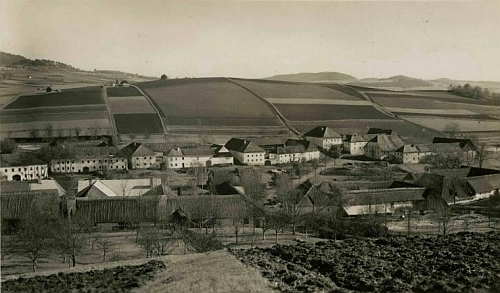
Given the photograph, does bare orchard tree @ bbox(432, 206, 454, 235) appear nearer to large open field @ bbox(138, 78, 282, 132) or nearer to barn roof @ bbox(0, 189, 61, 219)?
barn roof @ bbox(0, 189, 61, 219)

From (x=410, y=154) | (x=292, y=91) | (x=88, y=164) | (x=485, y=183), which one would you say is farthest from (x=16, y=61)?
(x=410, y=154)

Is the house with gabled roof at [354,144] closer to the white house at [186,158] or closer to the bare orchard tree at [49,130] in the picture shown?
the white house at [186,158]

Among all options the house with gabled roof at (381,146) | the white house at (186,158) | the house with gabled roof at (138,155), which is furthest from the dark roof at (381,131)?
the house with gabled roof at (138,155)

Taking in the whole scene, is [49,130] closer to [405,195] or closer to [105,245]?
[105,245]

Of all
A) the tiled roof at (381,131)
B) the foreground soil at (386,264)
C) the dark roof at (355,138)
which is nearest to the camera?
the foreground soil at (386,264)

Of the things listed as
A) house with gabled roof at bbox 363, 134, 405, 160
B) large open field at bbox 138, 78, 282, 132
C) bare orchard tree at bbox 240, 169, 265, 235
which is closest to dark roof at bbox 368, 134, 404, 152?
house with gabled roof at bbox 363, 134, 405, 160

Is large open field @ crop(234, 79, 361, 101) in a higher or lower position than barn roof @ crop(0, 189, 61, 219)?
higher
